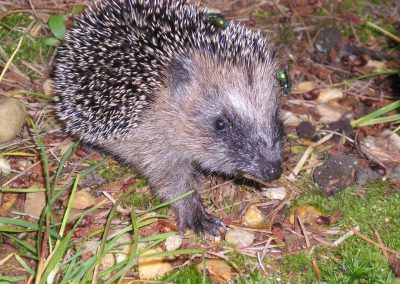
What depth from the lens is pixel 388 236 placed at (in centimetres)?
453

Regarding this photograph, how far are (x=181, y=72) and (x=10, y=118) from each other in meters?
1.70

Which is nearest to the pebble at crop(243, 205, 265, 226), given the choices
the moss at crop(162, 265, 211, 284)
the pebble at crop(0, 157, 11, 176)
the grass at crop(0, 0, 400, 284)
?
the grass at crop(0, 0, 400, 284)

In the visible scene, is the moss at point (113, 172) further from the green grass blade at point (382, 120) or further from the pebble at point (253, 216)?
the green grass blade at point (382, 120)

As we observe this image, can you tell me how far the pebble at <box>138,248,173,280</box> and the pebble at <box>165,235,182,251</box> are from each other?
0.23 meters

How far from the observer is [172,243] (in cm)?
447

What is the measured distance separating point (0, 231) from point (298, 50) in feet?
12.6

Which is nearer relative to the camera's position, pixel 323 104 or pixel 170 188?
pixel 170 188

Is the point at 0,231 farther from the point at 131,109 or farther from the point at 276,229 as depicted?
the point at 276,229

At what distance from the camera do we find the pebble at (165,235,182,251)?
14.6ft

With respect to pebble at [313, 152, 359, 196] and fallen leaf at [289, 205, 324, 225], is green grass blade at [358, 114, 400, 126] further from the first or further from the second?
fallen leaf at [289, 205, 324, 225]

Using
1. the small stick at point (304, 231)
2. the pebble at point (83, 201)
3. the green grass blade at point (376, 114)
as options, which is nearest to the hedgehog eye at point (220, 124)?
the small stick at point (304, 231)

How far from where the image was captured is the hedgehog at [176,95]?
430 cm

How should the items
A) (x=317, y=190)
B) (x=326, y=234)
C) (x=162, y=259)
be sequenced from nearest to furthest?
(x=162, y=259) → (x=326, y=234) → (x=317, y=190)

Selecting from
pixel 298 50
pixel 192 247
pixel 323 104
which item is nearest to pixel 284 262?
pixel 192 247
